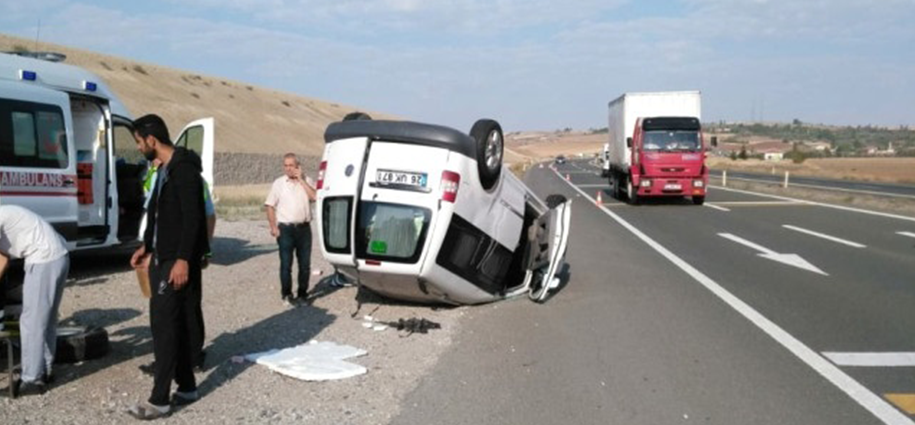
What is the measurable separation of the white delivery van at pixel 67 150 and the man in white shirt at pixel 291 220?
79.6 inches

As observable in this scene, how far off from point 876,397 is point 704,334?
2.14 meters

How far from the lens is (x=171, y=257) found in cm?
544

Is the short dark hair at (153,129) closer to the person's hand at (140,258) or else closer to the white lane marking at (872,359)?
the person's hand at (140,258)

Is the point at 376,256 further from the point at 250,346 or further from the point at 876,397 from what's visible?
the point at 876,397

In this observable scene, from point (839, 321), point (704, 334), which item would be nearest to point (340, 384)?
point (704, 334)

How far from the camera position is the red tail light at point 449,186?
801 centimetres

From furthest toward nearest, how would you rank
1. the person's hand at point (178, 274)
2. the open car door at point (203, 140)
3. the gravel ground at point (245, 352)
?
A: the open car door at point (203, 140) → the gravel ground at point (245, 352) → the person's hand at point (178, 274)

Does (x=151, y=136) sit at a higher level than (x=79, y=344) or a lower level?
higher

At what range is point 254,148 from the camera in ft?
210

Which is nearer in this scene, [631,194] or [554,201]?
[554,201]

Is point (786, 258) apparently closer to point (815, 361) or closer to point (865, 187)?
point (815, 361)

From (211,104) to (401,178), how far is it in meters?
70.5

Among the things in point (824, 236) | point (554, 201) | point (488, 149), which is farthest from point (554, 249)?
point (824, 236)

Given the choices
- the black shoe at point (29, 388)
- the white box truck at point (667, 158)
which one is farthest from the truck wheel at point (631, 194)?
the black shoe at point (29, 388)
